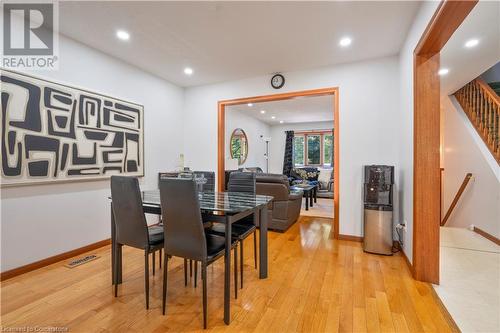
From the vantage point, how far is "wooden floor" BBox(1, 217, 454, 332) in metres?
1.67

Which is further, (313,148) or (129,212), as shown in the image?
(313,148)

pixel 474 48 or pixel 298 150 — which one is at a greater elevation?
pixel 474 48

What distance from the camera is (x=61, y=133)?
269cm

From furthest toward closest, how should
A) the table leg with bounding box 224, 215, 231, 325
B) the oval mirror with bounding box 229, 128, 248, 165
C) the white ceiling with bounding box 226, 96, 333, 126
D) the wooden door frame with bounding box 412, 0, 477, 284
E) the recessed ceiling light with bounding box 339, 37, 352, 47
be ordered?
the oval mirror with bounding box 229, 128, 248, 165 → the white ceiling with bounding box 226, 96, 333, 126 → the recessed ceiling light with bounding box 339, 37, 352, 47 → the wooden door frame with bounding box 412, 0, 477, 284 → the table leg with bounding box 224, 215, 231, 325

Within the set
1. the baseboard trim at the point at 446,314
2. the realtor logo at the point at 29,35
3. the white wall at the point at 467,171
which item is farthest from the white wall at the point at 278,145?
the realtor logo at the point at 29,35

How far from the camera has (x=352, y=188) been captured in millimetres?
3461

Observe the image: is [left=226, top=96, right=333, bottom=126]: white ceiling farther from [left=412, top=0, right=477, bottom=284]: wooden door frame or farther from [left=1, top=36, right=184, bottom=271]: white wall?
[left=412, top=0, right=477, bottom=284]: wooden door frame

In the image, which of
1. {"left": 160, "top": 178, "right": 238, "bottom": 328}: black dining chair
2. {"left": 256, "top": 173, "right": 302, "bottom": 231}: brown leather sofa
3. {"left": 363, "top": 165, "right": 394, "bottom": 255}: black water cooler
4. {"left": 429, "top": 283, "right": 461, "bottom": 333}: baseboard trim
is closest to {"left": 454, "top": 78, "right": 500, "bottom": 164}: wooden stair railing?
{"left": 363, "top": 165, "right": 394, "bottom": 255}: black water cooler

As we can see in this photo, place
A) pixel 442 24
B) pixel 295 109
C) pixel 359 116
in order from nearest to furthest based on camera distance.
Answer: pixel 442 24
pixel 359 116
pixel 295 109

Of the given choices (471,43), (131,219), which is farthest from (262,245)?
(471,43)

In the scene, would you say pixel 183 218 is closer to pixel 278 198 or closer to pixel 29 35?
pixel 278 198

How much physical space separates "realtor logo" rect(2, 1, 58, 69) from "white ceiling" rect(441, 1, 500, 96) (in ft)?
13.4

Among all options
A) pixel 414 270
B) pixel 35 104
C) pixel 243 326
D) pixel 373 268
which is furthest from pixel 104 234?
pixel 414 270

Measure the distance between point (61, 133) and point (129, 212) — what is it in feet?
5.37
